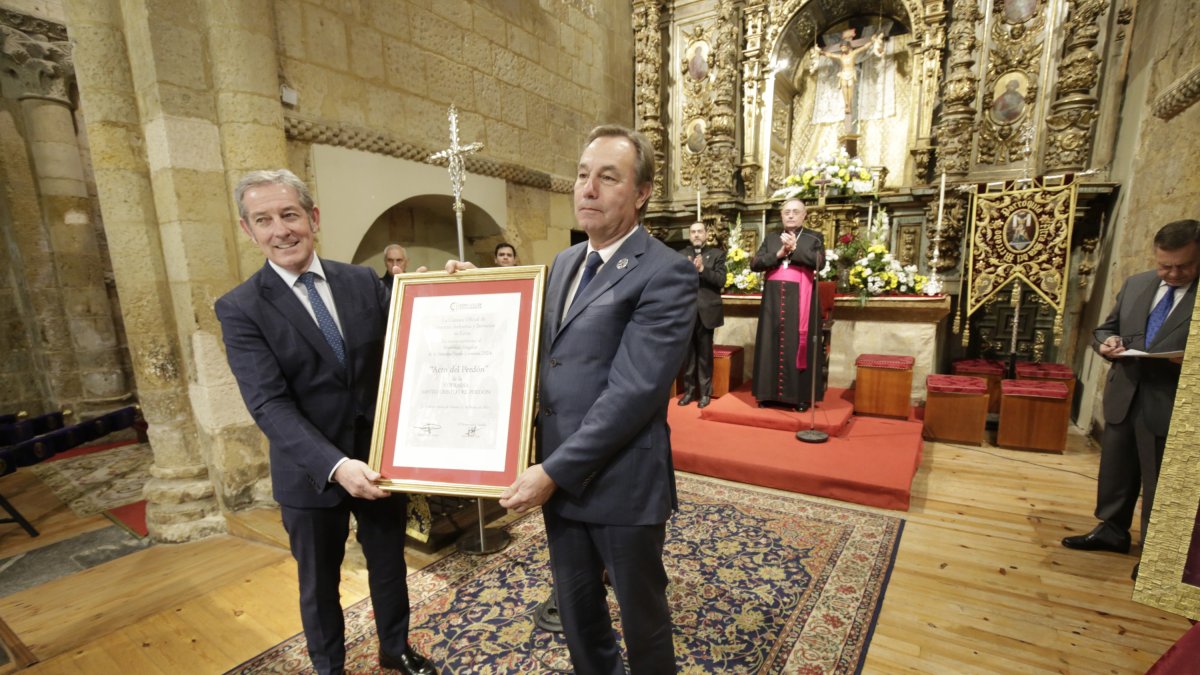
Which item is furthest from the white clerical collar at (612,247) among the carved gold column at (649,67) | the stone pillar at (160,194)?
the carved gold column at (649,67)

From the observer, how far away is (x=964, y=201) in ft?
18.5

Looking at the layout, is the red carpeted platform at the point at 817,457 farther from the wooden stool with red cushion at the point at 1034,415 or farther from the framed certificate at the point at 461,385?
the framed certificate at the point at 461,385

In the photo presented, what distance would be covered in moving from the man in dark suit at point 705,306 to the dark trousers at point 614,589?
343 centimetres

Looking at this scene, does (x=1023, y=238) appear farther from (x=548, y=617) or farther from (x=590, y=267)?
(x=548, y=617)

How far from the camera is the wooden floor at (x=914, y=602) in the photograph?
2.07 meters

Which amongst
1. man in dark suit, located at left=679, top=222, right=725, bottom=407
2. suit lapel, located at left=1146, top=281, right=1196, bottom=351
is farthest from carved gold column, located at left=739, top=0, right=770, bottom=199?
suit lapel, located at left=1146, top=281, right=1196, bottom=351

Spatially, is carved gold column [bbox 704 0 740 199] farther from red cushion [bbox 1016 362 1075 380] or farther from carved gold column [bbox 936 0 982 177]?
red cushion [bbox 1016 362 1075 380]

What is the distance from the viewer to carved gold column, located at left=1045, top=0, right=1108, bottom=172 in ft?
16.5

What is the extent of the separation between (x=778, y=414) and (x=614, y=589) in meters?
3.38

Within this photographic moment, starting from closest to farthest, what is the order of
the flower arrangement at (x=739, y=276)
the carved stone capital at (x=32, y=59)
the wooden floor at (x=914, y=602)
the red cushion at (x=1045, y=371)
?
the wooden floor at (x=914, y=602), the red cushion at (x=1045, y=371), the carved stone capital at (x=32, y=59), the flower arrangement at (x=739, y=276)

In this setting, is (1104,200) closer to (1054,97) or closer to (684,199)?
(1054,97)

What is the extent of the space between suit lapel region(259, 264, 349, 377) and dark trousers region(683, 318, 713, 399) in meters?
3.63

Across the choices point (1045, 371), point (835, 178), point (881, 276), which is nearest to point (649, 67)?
point (835, 178)

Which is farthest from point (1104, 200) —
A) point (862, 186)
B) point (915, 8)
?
point (915, 8)
